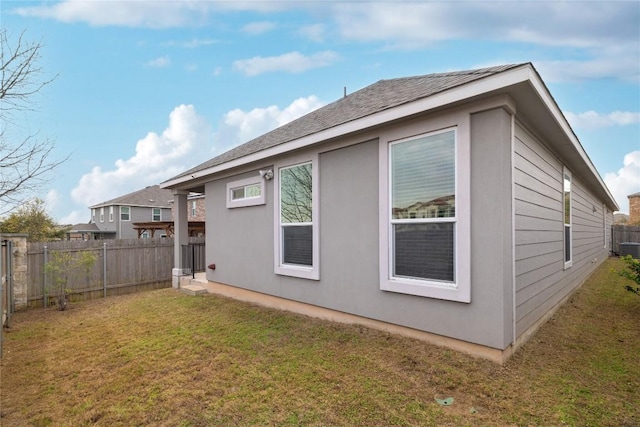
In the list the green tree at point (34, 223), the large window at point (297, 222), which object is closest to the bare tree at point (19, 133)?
the large window at point (297, 222)

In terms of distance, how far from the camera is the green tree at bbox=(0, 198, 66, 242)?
63.6 feet

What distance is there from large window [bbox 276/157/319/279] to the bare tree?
13.2 ft

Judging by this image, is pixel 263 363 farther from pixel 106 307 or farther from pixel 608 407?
pixel 106 307

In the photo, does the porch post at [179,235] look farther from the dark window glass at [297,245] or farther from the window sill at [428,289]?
the window sill at [428,289]

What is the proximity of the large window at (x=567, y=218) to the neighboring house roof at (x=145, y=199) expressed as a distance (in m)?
27.7

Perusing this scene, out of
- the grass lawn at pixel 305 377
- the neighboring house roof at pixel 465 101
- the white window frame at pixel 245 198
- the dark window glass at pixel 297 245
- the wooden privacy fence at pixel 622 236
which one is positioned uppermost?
the neighboring house roof at pixel 465 101

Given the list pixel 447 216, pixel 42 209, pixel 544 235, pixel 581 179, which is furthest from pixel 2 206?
pixel 42 209

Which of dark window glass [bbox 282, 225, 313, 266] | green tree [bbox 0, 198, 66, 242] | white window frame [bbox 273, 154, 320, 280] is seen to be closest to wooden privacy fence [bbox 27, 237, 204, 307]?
white window frame [bbox 273, 154, 320, 280]

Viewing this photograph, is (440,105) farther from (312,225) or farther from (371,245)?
(312,225)

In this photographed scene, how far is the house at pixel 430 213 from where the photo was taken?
3482 mm

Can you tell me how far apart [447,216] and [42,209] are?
85.4ft

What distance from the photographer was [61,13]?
Answer: 620 centimetres

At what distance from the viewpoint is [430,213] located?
3.91 m

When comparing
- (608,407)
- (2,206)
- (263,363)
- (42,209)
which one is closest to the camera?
(608,407)
